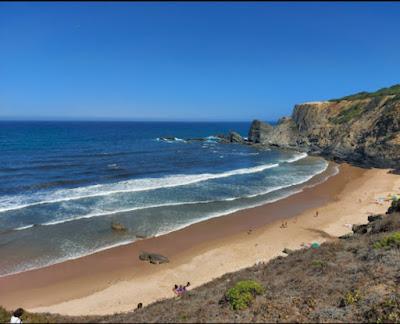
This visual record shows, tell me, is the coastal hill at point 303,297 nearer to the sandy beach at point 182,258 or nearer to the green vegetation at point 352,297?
the green vegetation at point 352,297

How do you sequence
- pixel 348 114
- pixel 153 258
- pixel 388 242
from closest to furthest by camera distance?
pixel 388 242 < pixel 153 258 < pixel 348 114

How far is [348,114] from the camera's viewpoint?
63781 millimetres

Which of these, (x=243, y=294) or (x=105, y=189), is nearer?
(x=243, y=294)

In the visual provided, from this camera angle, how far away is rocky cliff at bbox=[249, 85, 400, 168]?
47.2 metres

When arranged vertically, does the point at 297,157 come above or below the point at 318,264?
above

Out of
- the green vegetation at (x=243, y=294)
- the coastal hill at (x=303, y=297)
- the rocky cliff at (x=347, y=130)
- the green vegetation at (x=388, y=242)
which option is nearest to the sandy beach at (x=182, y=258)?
the coastal hill at (x=303, y=297)

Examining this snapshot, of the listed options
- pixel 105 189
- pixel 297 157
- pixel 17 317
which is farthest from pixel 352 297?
pixel 297 157

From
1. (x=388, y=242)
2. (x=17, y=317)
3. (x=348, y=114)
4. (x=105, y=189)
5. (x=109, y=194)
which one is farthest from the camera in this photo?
(x=348, y=114)

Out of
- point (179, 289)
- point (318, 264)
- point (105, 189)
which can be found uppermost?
point (318, 264)

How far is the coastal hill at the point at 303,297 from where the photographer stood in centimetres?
796

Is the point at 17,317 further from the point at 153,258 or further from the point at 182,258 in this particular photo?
the point at 182,258

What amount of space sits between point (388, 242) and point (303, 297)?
5726 mm

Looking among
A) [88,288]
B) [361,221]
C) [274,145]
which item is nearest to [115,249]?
[88,288]

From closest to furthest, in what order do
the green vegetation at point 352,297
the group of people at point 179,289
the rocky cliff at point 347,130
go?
1. the green vegetation at point 352,297
2. the group of people at point 179,289
3. the rocky cliff at point 347,130
